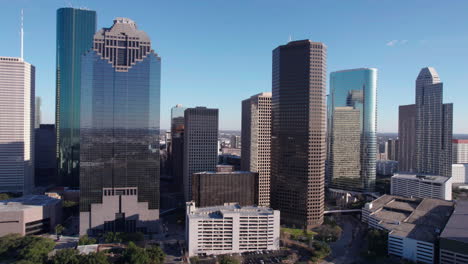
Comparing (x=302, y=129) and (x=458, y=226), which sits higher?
(x=302, y=129)

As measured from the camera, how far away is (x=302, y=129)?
10400 centimetres

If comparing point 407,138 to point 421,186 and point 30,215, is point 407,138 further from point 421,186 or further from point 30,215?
point 30,215

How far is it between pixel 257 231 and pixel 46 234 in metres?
65.4

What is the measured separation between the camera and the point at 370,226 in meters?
99.2

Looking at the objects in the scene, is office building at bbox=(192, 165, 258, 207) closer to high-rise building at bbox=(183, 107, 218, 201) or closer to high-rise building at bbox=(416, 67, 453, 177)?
high-rise building at bbox=(183, 107, 218, 201)

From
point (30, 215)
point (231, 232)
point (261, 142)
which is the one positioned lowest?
point (231, 232)

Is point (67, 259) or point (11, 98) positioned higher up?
point (11, 98)

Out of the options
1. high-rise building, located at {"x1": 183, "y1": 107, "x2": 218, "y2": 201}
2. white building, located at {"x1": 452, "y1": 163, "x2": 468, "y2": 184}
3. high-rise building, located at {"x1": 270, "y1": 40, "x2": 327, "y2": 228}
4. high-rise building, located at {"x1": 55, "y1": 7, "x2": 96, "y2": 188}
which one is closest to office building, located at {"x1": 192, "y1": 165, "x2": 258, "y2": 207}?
high-rise building, located at {"x1": 270, "y1": 40, "x2": 327, "y2": 228}

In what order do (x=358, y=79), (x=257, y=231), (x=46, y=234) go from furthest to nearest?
(x=358, y=79) → (x=46, y=234) → (x=257, y=231)

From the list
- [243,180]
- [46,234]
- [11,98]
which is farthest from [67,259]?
[11,98]

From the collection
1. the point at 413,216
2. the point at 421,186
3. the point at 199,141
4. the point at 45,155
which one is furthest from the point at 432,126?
the point at 45,155

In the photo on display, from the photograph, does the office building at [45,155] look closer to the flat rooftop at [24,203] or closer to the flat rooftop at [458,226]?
the flat rooftop at [24,203]

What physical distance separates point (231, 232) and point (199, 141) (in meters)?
50.1

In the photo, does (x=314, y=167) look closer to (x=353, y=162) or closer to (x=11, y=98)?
(x=353, y=162)
